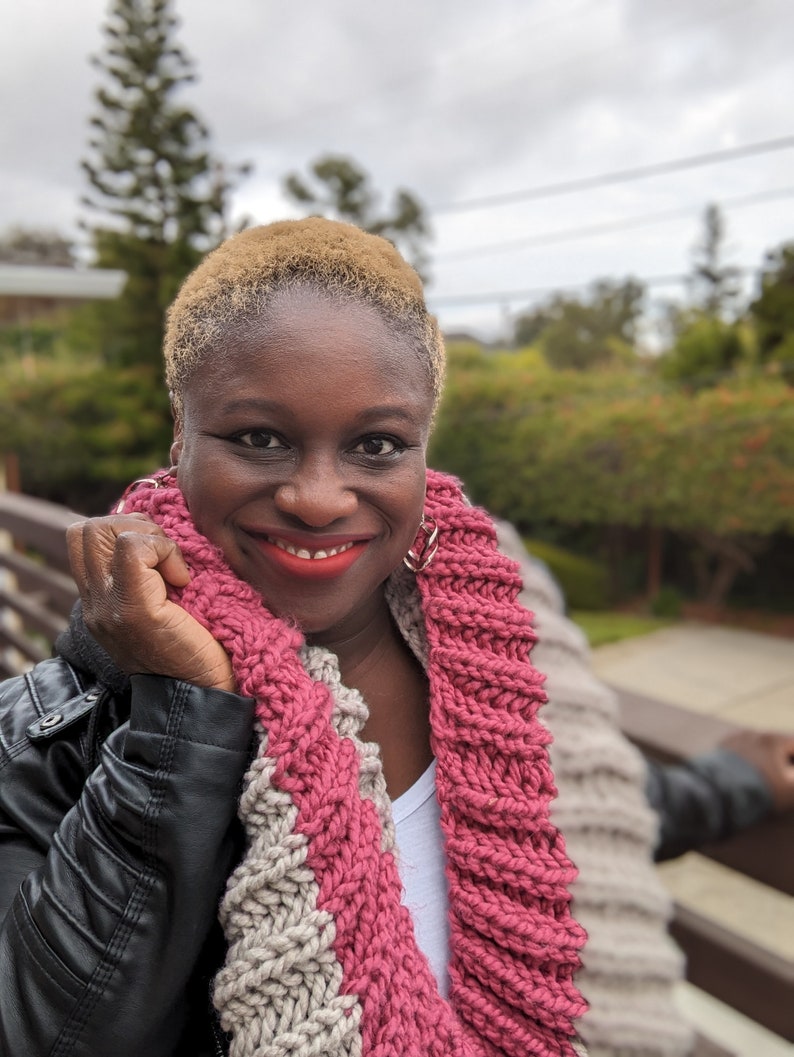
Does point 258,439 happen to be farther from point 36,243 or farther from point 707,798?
point 36,243

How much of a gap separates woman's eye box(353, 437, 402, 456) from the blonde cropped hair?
86 millimetres

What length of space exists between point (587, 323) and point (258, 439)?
101ft

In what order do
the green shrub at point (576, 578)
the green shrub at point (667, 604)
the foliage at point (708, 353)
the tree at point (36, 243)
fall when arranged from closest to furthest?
the green shrub at point (667, 604), the green shrub at point (576, 578), the foliage at point (708, 353), the tree at point (36, 243)

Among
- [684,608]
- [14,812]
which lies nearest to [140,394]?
[684,608]

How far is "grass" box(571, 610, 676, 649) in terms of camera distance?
378 inches

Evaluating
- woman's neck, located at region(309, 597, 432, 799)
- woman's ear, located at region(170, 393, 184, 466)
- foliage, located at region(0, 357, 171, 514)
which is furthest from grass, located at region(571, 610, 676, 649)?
woman's ear, located at region(170, 393, 184, 466)

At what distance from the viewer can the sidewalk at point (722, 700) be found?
2.33m

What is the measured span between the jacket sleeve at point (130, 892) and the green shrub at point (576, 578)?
37.1 feet

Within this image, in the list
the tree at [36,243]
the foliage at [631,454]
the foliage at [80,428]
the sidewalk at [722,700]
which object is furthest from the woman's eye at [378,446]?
the tree at [36,243]

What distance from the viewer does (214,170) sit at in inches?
431

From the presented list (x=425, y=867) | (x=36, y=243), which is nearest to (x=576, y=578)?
(x=425, y=867)

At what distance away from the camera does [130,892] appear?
2.26 ft

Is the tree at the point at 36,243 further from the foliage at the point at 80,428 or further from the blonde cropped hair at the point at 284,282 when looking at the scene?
the blonde cropped hair at the point at 284,282

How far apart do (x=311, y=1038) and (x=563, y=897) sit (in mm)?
307
